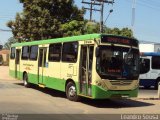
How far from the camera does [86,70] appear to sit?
58.5 ft

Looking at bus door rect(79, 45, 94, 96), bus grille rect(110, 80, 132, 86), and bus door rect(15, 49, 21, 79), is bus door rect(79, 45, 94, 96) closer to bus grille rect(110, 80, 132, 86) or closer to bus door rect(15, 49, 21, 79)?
bus grille rect(110, 80, 132, 86)

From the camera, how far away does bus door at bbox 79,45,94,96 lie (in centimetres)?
1759

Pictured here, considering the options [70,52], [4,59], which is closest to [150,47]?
[70,52]

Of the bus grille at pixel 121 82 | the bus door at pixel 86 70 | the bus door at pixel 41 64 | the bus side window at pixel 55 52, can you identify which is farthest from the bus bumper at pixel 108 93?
the bus door at pixel 41 64

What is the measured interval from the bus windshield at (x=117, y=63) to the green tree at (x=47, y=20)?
23.9 meters

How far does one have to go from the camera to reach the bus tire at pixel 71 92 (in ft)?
61.4

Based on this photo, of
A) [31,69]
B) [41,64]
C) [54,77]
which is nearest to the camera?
[54,77]

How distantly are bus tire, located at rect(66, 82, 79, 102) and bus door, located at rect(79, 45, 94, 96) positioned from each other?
656 millimetres

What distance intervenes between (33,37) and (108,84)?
87.7 ft

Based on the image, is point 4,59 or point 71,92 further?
point 4,59

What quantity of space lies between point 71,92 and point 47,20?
79.6ft

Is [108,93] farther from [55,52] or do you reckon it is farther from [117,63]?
[55,52]

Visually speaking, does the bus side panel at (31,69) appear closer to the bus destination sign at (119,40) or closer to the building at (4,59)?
the bus destination sign at (119,40)

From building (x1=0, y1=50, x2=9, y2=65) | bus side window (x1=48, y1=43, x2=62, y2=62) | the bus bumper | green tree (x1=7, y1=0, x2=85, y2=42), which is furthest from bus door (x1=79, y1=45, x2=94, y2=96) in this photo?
building (x1=0, y1=50, x2=9, y2=65)
